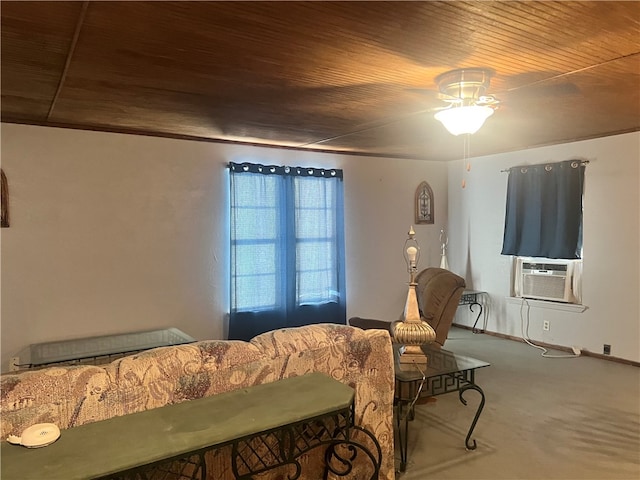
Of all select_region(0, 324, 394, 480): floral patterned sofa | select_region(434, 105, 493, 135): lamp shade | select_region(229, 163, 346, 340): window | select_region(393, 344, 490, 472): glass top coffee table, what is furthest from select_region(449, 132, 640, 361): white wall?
select_region(0, 324, 394, 480): floral patterned sofa

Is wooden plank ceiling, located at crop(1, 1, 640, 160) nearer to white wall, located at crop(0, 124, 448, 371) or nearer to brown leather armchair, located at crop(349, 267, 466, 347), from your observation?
white wall, located at crop(0, 124, 448, 371)

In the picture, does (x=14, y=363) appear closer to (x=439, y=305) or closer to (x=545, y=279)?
(x=439, y=305)

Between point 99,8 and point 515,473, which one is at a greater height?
point 99,8

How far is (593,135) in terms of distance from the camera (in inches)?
187

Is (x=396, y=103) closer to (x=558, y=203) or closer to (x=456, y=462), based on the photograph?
(x=456, y=462)

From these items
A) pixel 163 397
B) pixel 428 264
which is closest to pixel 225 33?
→ pixel 163 397

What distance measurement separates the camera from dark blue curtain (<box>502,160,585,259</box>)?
503cm

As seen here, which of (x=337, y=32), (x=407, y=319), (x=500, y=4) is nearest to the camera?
(x=500, y=4)

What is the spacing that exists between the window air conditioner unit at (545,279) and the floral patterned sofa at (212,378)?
3.58m

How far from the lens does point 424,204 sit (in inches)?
248

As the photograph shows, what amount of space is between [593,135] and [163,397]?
183 inches

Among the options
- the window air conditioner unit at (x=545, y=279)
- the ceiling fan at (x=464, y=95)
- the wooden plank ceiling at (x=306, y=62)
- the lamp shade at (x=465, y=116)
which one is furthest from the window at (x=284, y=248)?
the lamp shade at (x=465, y=116)

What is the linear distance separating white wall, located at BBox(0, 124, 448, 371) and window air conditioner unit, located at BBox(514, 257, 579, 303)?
2.65 meters

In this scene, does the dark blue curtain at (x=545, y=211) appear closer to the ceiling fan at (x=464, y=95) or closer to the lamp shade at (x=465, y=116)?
the ceiling fan at (x=464, y=95)
